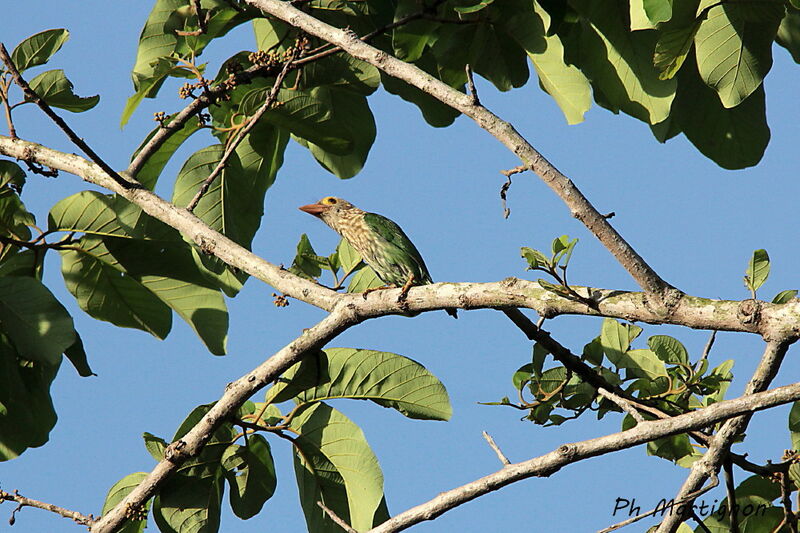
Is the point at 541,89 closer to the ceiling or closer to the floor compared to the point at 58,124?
closer to the ceiling

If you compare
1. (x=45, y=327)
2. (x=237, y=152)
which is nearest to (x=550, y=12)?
(x=237, y=152)

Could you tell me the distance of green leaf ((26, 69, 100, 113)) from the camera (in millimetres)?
3863

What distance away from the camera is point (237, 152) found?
14.0 ft

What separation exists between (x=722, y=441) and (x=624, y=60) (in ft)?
6.20

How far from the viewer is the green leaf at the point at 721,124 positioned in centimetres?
425

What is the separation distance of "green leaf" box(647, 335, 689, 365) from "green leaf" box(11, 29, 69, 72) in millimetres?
2675

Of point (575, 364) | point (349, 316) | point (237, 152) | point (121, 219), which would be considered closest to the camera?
point (349, 316)

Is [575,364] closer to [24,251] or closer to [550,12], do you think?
[550,12]

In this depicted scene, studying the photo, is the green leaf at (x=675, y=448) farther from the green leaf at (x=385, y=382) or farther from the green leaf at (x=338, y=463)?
the green leaf at (x=338, y=463)

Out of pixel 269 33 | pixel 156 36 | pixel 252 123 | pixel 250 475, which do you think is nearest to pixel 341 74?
pixel 269 33

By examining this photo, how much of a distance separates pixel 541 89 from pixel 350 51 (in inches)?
73.2

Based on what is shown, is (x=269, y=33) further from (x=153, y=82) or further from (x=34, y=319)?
(x=34, y=319)

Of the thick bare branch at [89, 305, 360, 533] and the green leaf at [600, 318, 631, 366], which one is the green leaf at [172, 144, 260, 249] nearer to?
the thick bare branch at [89, 305, 360, 533]

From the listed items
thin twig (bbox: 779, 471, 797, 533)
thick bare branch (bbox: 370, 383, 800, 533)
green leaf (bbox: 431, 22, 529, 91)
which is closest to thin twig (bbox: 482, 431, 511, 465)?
thick bare branch (bbox: 370, 383, 800, 533)
